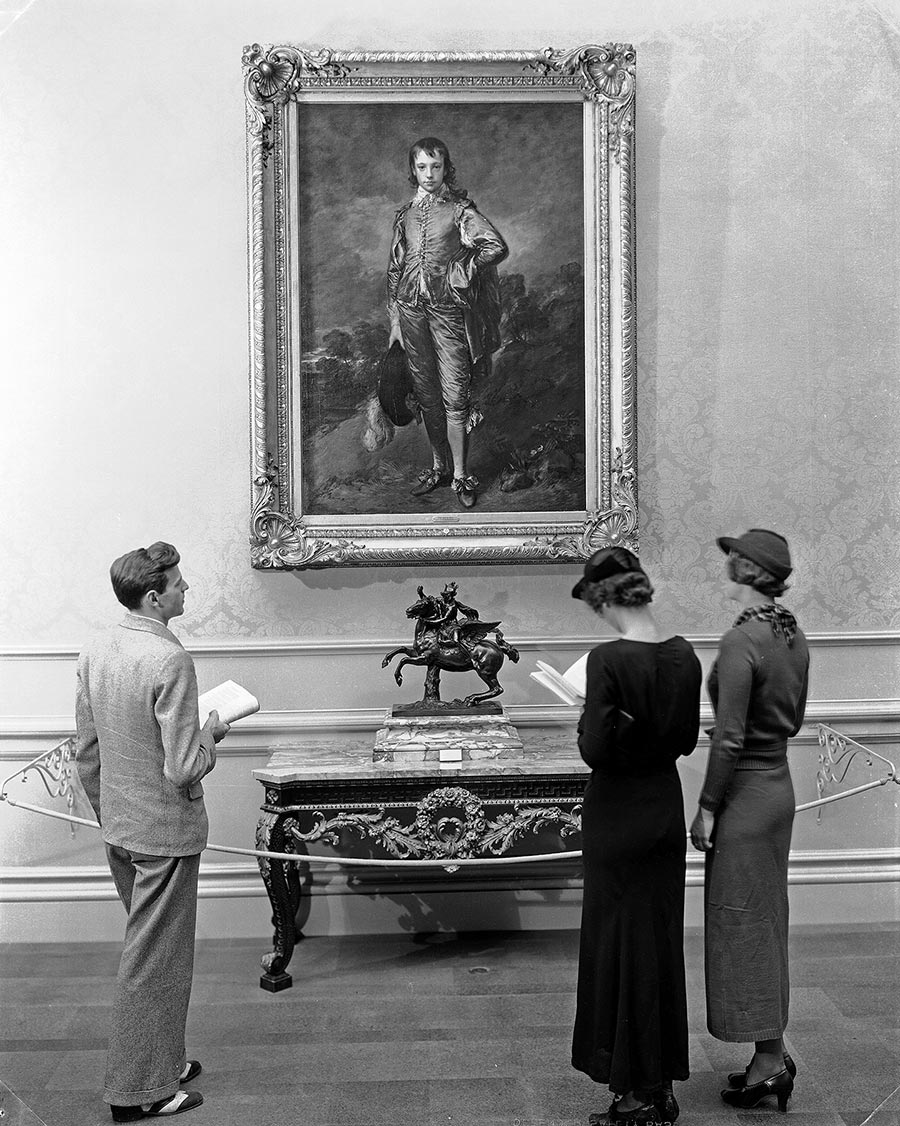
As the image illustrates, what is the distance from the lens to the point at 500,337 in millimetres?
4879

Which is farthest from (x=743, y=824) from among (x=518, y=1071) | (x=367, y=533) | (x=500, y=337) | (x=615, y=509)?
(x=500, y=337)

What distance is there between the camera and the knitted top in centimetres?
315

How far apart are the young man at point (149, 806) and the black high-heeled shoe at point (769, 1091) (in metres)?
1.63

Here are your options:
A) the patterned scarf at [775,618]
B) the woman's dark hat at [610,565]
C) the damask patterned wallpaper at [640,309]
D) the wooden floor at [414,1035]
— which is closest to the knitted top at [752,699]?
the patterned scarf at [775,618]

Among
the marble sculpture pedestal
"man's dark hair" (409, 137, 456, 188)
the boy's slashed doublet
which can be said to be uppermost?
"man's dark hair" (409, 137, 456, 188)

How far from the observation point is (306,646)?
4.88 metres

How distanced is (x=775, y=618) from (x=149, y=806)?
191cm

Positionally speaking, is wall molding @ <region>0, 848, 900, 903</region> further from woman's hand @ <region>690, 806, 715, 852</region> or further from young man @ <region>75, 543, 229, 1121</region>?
woman's hand @ <region>690, 806, 715, 852</region>

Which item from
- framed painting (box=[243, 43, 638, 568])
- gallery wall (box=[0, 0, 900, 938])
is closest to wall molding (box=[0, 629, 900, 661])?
gallery wall (box=[0, 0, 900, 938])

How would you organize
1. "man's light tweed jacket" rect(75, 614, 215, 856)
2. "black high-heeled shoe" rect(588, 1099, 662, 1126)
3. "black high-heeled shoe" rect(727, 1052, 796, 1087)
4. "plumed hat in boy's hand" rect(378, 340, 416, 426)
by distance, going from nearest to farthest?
"black high-heeled shoe" rect(588, 1099, 662, 1126) → "man's light tweed jacket" rect(75, 614, 215, 856) → "black high-heeled shoe" rect(727, 1052, 796, 1087) → "plumed hat in boy's hand" rect(378, 340, 416, 426)

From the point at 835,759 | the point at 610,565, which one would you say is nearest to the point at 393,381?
the point at 610,565

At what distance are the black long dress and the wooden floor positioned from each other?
1.09 ft

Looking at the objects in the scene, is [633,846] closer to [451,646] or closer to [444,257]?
[451,646]

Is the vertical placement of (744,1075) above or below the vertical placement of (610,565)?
below
